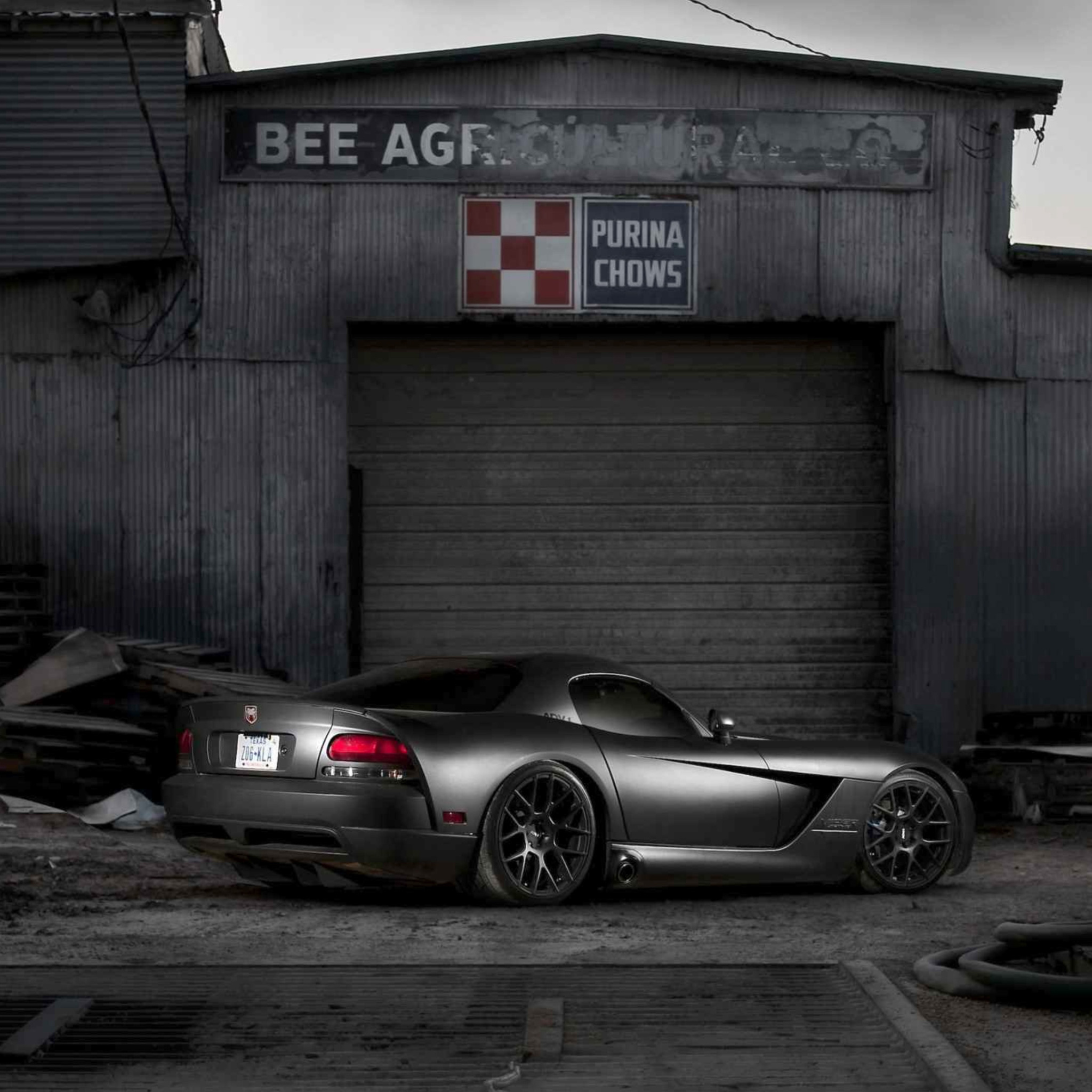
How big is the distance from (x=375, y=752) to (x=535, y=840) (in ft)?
2.82

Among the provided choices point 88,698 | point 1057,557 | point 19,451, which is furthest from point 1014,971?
point 19,451

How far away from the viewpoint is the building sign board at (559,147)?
15.8m

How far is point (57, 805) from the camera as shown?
1215 cm

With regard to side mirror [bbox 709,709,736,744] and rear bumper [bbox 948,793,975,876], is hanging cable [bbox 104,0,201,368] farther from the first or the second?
rear bumper [bbox 948,793,975,876]

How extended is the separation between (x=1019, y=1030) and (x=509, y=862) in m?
3.08

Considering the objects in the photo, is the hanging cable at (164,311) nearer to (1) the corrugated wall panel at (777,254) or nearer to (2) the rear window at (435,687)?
(1) the corrugated wall panel at (777,254)

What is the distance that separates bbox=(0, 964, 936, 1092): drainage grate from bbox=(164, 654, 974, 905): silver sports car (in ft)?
5.57

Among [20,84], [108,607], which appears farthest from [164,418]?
[20,84]

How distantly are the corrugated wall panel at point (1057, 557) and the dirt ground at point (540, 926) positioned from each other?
5.76 metres

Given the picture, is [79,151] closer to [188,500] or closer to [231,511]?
[188,500]

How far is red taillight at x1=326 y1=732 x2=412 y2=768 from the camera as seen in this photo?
319 inches

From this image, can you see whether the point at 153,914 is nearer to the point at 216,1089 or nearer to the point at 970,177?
the point at 216,1089

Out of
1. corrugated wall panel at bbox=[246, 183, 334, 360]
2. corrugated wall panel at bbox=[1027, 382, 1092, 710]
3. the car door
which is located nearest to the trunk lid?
the car door

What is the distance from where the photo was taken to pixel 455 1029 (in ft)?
18.1
